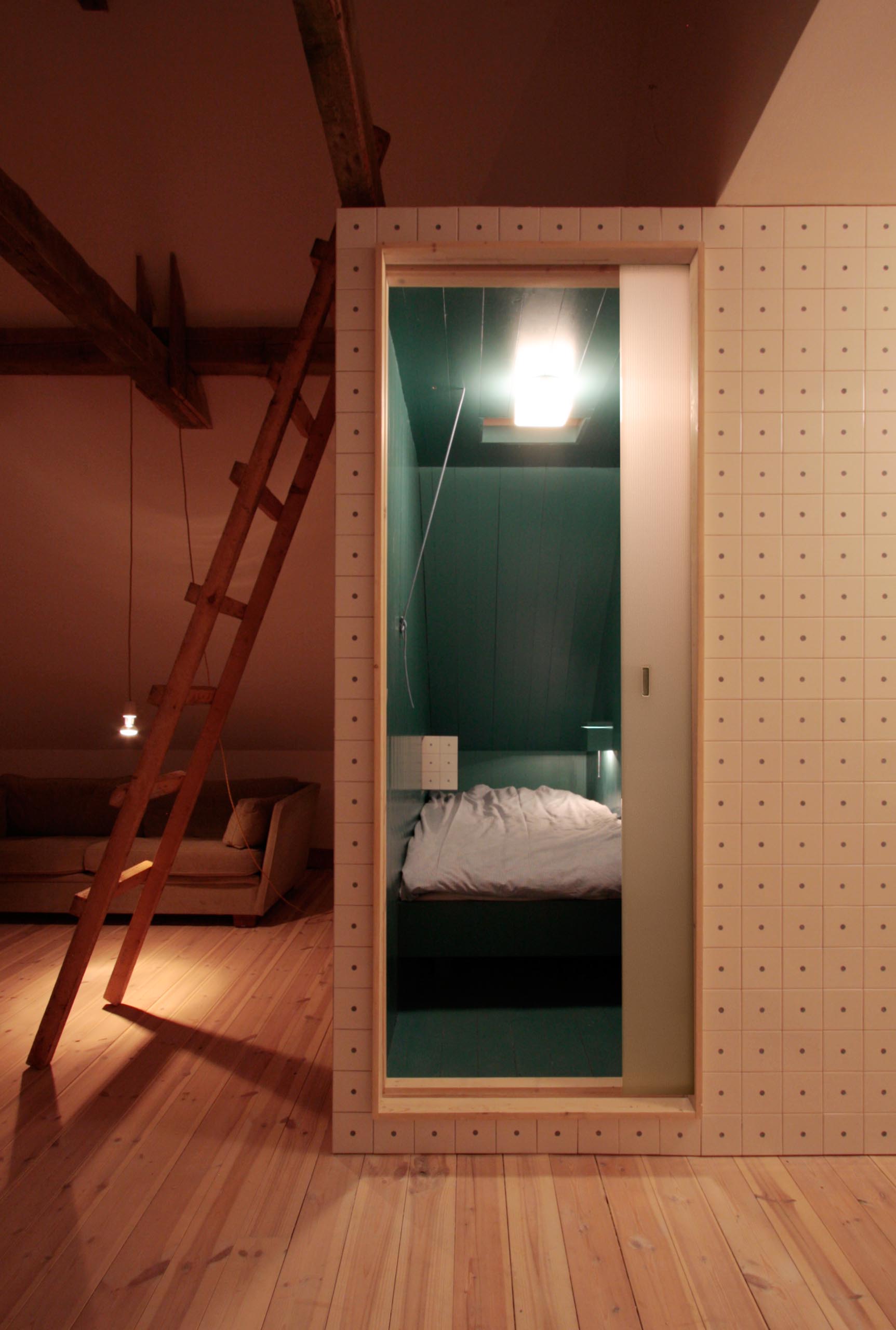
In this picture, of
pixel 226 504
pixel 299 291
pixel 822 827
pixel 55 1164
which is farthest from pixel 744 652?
pixel 226 504

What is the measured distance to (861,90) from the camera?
1.66m

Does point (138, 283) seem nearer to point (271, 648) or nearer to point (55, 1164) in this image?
point (271, 648)

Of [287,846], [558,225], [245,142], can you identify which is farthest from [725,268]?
[287,846]

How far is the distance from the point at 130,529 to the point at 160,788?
2175mm

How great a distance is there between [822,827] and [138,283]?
3707mm

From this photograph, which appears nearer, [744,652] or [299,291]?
[744,652]

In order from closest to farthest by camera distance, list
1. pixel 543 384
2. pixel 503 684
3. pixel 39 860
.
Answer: pixel 543 384 → pixel 39 860 → pixel 503 684

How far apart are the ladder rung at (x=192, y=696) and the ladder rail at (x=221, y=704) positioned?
1.4 inches

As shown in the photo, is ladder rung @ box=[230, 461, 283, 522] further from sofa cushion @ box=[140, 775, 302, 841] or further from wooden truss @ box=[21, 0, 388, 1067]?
sofa cushion @ box=[140, 775, 302, 841]

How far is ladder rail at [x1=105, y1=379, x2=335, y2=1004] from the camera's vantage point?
2.86 m

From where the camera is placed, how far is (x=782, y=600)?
80.0 inches

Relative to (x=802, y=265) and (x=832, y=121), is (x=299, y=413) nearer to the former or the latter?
(x=802, y=265)

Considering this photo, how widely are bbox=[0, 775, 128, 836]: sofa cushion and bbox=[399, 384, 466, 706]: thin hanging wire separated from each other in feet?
7.91

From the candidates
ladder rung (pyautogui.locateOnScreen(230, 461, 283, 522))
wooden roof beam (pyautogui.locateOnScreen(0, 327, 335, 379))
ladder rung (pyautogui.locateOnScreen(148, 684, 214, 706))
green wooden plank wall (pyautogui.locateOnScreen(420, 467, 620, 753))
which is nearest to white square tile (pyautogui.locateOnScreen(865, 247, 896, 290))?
ladder rung (pyautogui.locateOnScreen(230, 461, 283, 522))
